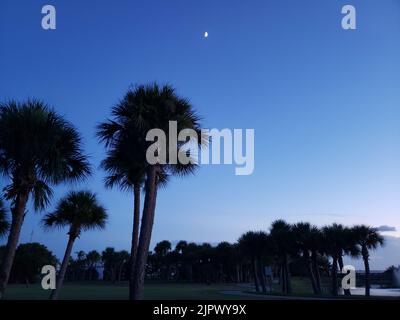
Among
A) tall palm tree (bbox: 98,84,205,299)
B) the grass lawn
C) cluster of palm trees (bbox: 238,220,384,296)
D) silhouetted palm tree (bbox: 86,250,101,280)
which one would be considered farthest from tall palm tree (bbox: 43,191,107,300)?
silhouetted palm tree (bbox: 86,250,101,280)

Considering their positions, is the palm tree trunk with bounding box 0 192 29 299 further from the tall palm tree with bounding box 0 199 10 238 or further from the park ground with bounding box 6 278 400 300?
the park ground with bounding box 6 278 400 300

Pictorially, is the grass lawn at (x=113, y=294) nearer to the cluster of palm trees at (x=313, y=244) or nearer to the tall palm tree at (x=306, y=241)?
the cluster of palm trees at (x=313, y=244)

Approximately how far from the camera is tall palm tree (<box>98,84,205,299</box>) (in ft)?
46.3

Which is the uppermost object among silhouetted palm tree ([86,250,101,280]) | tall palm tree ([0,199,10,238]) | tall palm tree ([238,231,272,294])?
tall palm tree ([0,199,10,238])

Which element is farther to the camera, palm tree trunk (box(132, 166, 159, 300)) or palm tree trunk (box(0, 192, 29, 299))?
palm tree trunk (box(132, 166, 159, 300))

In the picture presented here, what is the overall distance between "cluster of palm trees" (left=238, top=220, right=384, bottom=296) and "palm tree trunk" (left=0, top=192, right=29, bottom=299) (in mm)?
29532

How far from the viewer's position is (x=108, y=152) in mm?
16562

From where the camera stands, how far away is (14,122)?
1186 centimetres

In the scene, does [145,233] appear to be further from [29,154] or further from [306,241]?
[306,241]

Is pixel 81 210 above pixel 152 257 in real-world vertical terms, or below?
above

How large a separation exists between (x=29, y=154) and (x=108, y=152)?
15.1ft
